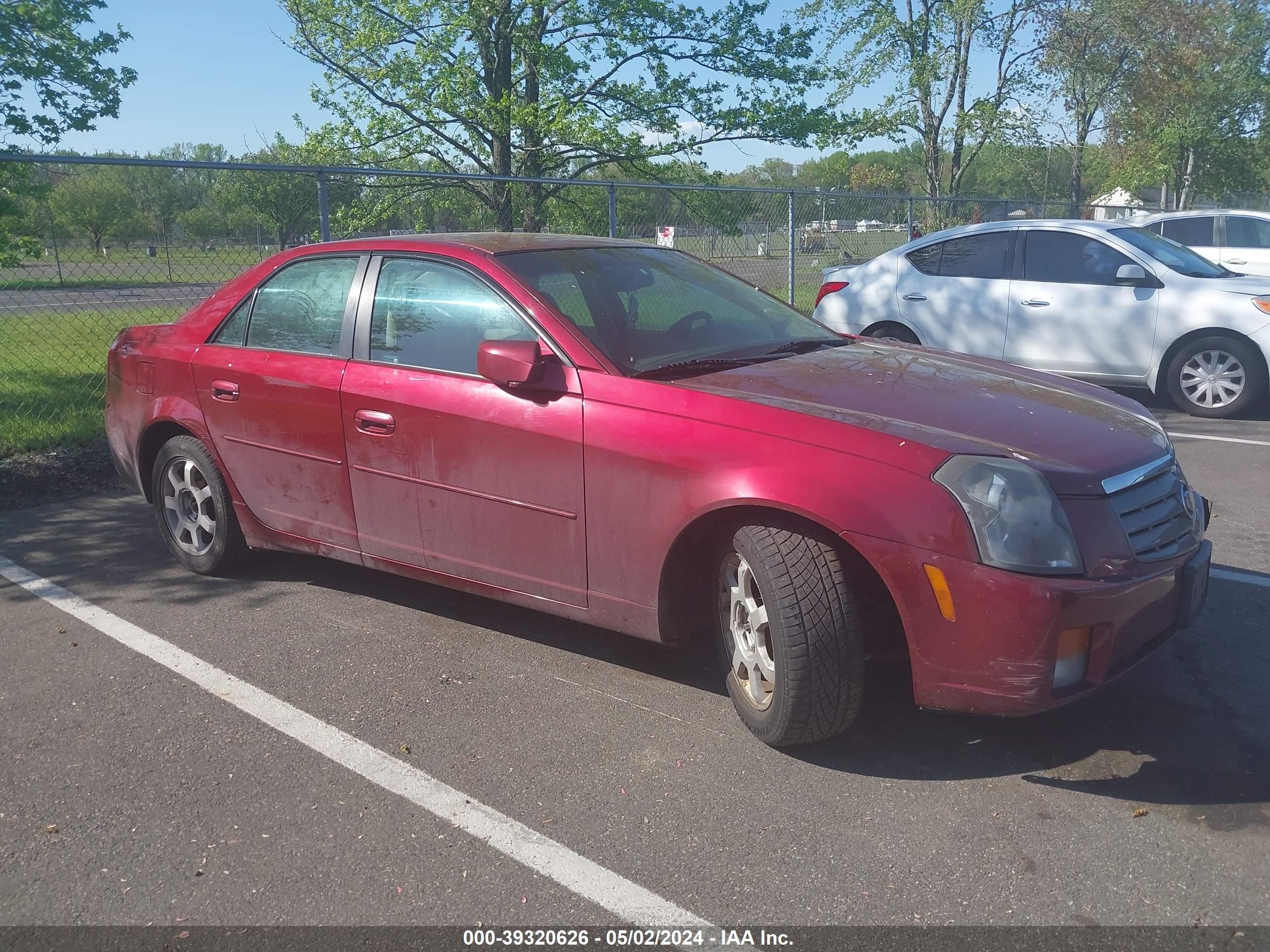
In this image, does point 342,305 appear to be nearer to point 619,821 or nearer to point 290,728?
point 290,728

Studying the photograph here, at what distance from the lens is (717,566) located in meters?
3.58

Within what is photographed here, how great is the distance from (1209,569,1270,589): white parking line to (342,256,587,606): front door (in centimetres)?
303

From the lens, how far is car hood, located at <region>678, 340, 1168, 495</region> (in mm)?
3203

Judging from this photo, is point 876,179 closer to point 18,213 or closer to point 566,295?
point 18,213

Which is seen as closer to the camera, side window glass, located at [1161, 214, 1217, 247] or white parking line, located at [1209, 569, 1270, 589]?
white parking line, located at [1209, 569, 1270, 589]

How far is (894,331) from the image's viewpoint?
9844 millimetres

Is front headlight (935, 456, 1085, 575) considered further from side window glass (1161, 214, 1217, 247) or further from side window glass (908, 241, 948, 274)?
side window glass (1161, 214, 1217, 247)

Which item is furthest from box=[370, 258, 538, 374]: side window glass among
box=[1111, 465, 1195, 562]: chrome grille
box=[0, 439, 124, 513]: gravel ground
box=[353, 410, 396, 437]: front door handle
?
box=[0, 439, 124, 513]: gravel ground

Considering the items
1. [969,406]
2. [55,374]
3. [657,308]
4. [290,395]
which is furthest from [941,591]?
[55,374]

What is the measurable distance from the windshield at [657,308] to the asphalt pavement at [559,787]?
122 cm

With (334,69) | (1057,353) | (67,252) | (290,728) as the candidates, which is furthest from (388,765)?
(334,69)

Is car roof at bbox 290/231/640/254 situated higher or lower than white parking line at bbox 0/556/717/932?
higher

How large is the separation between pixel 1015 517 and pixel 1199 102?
2721 centimetres

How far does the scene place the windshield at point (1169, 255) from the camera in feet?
29.0
